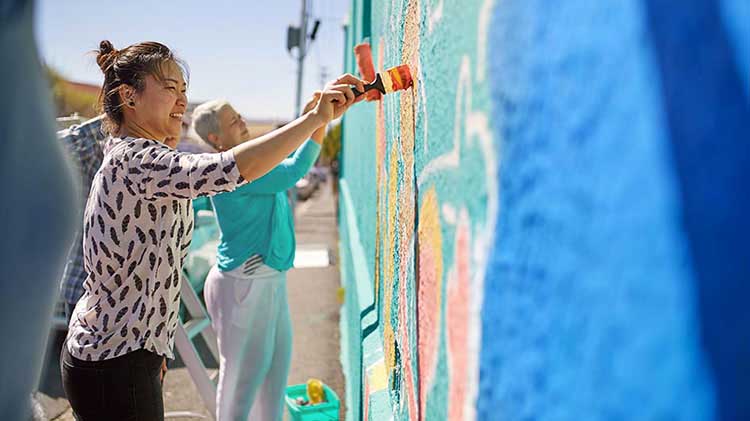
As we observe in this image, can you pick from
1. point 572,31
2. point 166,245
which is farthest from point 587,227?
point 166,245

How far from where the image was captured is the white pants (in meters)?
2.85

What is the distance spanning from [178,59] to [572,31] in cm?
154

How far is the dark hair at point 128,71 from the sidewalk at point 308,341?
4.34 ft

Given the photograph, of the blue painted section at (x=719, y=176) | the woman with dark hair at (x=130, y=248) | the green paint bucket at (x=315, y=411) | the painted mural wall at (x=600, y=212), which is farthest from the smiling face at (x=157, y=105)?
the green paint bucket at (x=315, y=411)

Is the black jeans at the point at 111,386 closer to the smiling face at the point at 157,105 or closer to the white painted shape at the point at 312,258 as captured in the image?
the smiling face at the point at 157,105

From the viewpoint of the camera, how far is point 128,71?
178 centimetres

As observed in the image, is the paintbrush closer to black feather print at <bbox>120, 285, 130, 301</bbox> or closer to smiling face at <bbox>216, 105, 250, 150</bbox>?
black feather print at <bbox>120, 285, 130, 301</bbox>

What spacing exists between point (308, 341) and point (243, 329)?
2576 millimetres

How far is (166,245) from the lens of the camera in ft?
5.86

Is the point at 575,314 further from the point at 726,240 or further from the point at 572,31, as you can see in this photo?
the point at 572,31

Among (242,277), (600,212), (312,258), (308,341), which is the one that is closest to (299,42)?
(312,258)

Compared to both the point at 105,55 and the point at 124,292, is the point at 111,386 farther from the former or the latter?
the point at 105,55

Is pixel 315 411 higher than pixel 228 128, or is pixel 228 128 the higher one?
pixel 228 128

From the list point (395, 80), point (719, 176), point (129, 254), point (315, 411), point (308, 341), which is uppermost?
point (395, 80)
